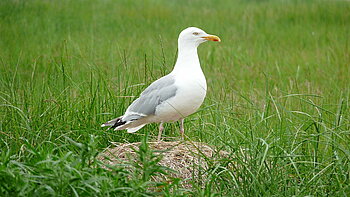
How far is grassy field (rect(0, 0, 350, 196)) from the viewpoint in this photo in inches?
155

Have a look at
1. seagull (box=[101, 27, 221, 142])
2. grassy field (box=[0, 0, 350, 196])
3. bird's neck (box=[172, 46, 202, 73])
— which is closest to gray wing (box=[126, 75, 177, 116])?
seagull (box=[101, 27, 221, 142])

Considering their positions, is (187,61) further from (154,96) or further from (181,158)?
(181,158)

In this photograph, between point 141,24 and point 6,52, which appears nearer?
point 6,52

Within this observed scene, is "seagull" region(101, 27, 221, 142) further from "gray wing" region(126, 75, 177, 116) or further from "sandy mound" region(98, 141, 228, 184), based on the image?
"sandy mound" region(98, 141, 228, 184)

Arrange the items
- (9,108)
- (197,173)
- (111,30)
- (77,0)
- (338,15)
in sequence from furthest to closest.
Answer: (77,0)
(338,15)
(111,30)
(9,108)
(197,173)

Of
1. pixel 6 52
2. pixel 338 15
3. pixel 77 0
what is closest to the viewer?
pixel 6 52

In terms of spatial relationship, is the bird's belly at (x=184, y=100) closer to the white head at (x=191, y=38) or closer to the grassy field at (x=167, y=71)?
the grassy field at (x=167, y=71)

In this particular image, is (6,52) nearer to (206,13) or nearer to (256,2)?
(206,13)

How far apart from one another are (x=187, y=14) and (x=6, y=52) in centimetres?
538

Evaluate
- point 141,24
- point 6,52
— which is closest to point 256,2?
point 141,24

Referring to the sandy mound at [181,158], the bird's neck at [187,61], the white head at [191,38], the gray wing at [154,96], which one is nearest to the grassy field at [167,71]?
the sandy mound at [181,158]

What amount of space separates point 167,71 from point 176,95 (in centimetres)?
216

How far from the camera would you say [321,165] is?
4629mm

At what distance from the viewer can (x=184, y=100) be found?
502 centimetres
